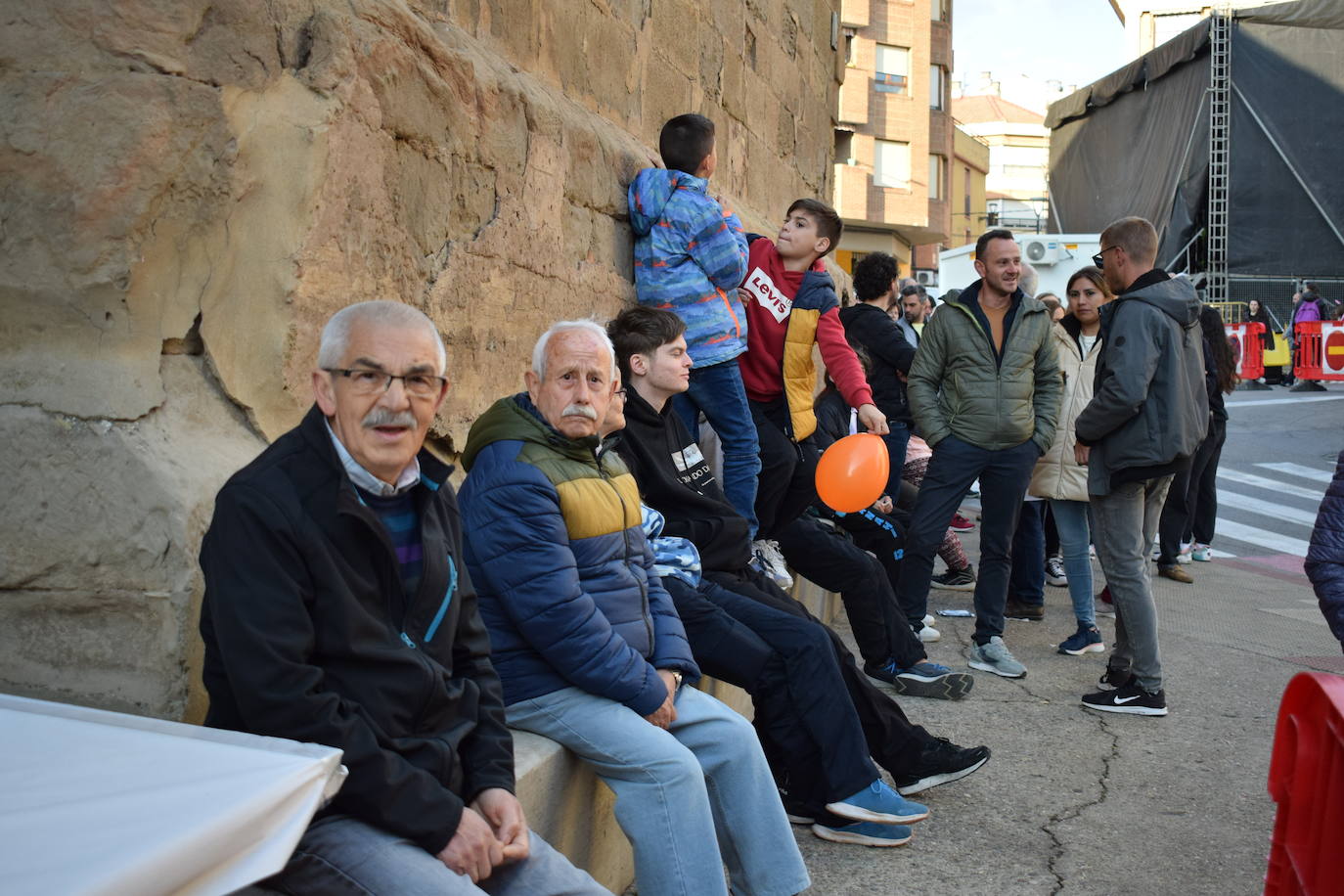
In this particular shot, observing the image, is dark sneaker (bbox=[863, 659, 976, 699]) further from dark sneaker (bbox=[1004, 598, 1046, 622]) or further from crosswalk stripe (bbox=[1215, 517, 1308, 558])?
crosswalk stripe (bbox=[1215, 517, 1308, 558])

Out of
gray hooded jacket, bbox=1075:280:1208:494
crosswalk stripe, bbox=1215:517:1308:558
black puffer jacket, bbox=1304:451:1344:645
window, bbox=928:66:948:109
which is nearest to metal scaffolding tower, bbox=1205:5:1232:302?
crosswalk stripe, bbox=1215:517:1308:558

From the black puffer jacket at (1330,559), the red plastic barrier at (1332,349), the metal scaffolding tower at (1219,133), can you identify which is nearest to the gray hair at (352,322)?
the black puffer jacket at (1330,559)

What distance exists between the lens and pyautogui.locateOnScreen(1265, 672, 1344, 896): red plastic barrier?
7.09 ft

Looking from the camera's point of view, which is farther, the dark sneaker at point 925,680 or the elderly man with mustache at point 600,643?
the dark sneaker at point 925,680

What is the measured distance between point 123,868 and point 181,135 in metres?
1.72

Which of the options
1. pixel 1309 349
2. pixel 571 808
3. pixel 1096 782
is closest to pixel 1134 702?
pixel 1096 782

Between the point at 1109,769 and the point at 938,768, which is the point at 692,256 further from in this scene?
the point at 1109,769

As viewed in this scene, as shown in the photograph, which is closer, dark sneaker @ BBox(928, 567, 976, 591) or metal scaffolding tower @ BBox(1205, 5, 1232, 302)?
dark sneaker @ BBox(928, 567, 976, 591)

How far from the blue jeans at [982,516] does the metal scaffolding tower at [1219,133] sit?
811 inches

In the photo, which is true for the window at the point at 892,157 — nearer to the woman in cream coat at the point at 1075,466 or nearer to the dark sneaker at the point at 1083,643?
the woman in cream coat at the point at 1075,466

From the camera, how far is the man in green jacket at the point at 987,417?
223 inches

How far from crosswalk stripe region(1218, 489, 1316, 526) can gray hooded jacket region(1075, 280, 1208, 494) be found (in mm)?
6799

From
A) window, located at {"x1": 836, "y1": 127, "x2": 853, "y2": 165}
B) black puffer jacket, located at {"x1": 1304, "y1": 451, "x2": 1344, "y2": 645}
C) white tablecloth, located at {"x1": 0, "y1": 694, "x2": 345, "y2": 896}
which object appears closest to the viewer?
white tablecloth, located at {"x1": 0, "y1": 694, "x2": 345, "y2": 896}

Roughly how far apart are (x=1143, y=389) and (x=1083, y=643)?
1616mm
